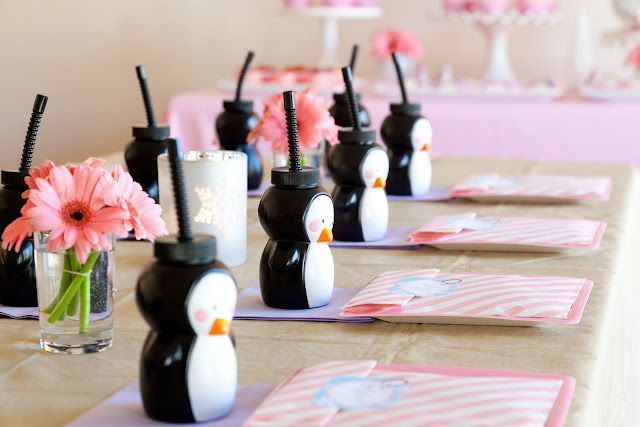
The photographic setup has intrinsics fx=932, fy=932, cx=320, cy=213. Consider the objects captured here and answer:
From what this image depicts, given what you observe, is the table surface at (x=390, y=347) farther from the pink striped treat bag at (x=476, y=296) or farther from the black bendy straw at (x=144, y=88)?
the black bendy straw at (x=144, y=88)

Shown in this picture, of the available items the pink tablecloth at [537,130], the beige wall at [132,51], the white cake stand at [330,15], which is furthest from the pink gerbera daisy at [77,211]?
the beige wall at [132,51]

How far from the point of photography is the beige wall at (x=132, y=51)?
3564mm

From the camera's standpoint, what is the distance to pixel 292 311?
2.77 feet

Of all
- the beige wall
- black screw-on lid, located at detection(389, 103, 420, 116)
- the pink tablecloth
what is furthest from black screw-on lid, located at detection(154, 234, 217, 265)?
the beige wall

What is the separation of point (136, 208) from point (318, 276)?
197 millimetres

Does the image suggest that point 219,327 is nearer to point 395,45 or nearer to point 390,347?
point 390,347

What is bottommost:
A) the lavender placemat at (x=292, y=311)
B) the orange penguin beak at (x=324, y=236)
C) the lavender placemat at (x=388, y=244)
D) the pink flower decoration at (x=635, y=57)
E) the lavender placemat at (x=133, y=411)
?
the lavender placemat at (x=133, y=411)

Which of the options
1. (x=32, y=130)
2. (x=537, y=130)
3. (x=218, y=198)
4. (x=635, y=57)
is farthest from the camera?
(x=635, y=57)

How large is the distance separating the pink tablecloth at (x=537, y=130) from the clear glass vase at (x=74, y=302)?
182cm

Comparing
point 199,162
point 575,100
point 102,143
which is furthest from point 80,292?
point 102,143

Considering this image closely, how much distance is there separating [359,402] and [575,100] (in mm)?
2354

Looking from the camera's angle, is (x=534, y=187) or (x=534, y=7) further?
(x=534, y=7)

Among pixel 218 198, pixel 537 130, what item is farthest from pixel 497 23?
pixel 218 198

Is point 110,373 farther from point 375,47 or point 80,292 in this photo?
point 375,47
